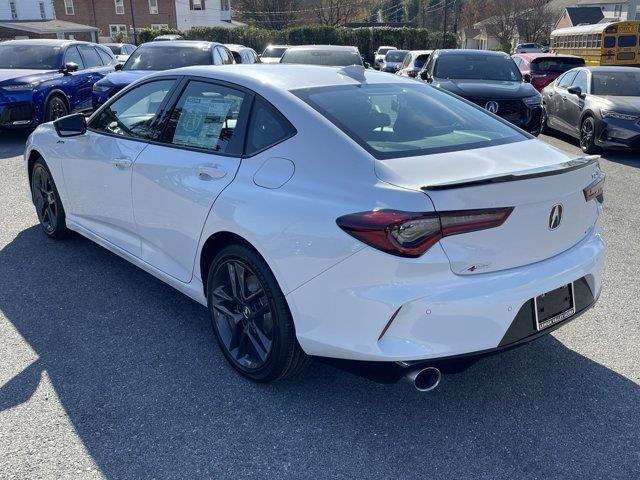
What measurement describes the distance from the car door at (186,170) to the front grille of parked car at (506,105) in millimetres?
7006

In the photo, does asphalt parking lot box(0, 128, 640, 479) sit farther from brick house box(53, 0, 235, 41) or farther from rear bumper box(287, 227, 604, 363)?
brick house box(53, 0, 235, 41)

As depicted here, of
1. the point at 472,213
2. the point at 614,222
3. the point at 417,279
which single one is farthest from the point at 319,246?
the point at 614,222

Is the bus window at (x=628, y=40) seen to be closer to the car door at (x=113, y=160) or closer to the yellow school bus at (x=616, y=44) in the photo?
the yellow school bus at (x=616, y=44)

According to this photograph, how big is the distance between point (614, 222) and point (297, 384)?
441cm

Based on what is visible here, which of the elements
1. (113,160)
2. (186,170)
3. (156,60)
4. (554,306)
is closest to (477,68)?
(156,60)

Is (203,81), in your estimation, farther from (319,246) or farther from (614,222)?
(614,222)

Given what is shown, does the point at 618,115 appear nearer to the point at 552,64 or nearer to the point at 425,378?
the point at 425,378

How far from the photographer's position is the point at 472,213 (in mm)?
2494

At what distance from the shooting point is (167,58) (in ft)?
36.3

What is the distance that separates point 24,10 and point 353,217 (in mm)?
63032

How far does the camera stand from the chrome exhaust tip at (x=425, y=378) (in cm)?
259

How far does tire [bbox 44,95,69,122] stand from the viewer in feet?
35.0

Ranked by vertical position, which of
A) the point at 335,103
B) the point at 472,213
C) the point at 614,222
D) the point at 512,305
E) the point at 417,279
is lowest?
the point at 614,222

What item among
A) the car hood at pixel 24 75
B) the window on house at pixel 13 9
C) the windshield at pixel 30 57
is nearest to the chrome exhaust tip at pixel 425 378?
the car hood at pixel 24 75
